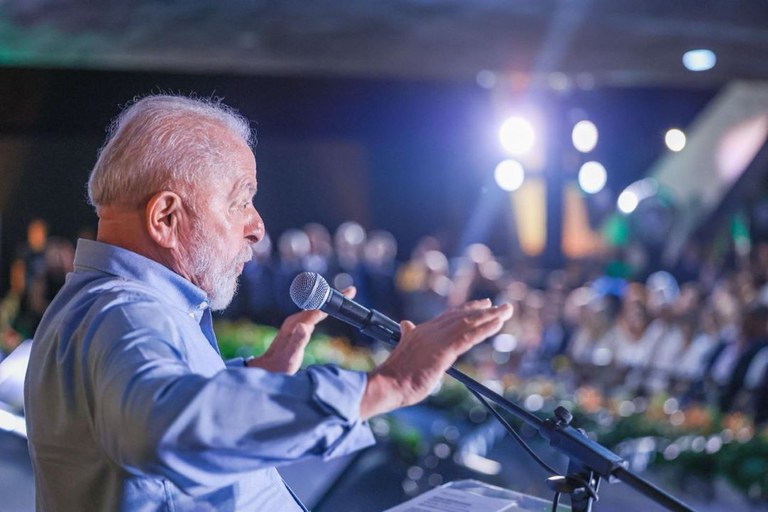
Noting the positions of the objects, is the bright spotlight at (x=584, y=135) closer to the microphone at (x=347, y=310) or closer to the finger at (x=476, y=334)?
the microphone at (x=347, y=310)

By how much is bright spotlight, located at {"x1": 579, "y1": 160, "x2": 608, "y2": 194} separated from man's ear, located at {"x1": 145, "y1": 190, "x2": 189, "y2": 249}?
10.6m

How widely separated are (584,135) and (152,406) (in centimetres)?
1012

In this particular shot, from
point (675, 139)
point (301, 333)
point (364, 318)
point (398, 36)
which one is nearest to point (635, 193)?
point (675, 139)

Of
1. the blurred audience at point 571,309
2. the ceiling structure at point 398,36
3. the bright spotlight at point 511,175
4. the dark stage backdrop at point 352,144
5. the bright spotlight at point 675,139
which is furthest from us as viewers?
the bright spotlight at point 675,139

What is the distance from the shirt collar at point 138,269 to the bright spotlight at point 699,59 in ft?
21.7

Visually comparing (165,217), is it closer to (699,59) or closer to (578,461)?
(578,461)

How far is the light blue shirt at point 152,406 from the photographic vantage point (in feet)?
3.14

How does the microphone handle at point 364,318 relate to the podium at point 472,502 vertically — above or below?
above

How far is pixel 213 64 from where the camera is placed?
24.7ft

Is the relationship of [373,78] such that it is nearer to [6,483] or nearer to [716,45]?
[716,45]

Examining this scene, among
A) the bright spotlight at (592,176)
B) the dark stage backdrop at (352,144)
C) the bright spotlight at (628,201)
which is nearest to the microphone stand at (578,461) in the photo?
the dark stage backdrop at (352,144)

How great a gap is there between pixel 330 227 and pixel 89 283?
1089cm

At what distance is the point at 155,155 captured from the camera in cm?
123

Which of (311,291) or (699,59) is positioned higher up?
(699,59)
